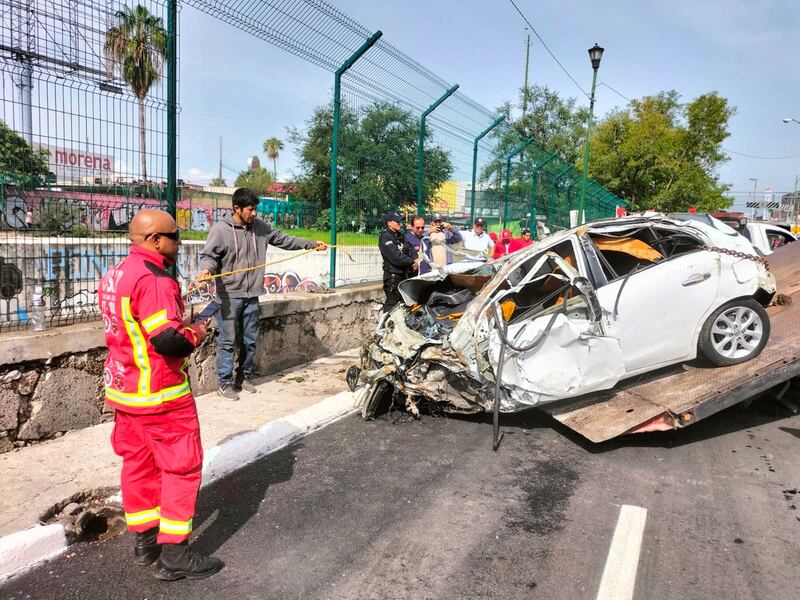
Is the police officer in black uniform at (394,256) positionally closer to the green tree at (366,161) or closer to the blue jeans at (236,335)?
the green tree at (366,161)

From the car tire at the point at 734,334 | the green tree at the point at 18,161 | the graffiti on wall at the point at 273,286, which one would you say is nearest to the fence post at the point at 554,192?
the graffiti on wall at the point at 273,286

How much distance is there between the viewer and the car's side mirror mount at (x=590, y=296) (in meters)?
4.77

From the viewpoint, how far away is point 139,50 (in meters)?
5.12

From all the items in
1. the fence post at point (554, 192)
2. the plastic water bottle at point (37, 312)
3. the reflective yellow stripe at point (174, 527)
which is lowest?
the reflective yellow stripe at point (174, 527)

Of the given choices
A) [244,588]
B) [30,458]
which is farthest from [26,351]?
[244,588]

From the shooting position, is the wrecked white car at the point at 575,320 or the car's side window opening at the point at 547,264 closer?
the wrecked white car at the point at 575,320

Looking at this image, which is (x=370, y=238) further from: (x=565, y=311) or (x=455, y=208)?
(x=565, y=311)

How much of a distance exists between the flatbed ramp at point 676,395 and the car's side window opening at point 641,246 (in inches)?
41.6

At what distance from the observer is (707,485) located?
3988 millimetres

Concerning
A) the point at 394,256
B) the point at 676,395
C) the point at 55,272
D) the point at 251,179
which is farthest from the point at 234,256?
the point at 251,179

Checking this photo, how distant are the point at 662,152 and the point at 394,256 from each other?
2531 centimetres

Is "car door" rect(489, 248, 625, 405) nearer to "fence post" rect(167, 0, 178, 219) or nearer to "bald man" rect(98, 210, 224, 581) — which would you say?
"bald man" rect(98, 210, 224, 581)

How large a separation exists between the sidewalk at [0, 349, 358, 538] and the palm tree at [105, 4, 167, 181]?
2269 mm

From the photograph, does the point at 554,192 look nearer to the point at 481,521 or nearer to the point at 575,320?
the point at 575,320
